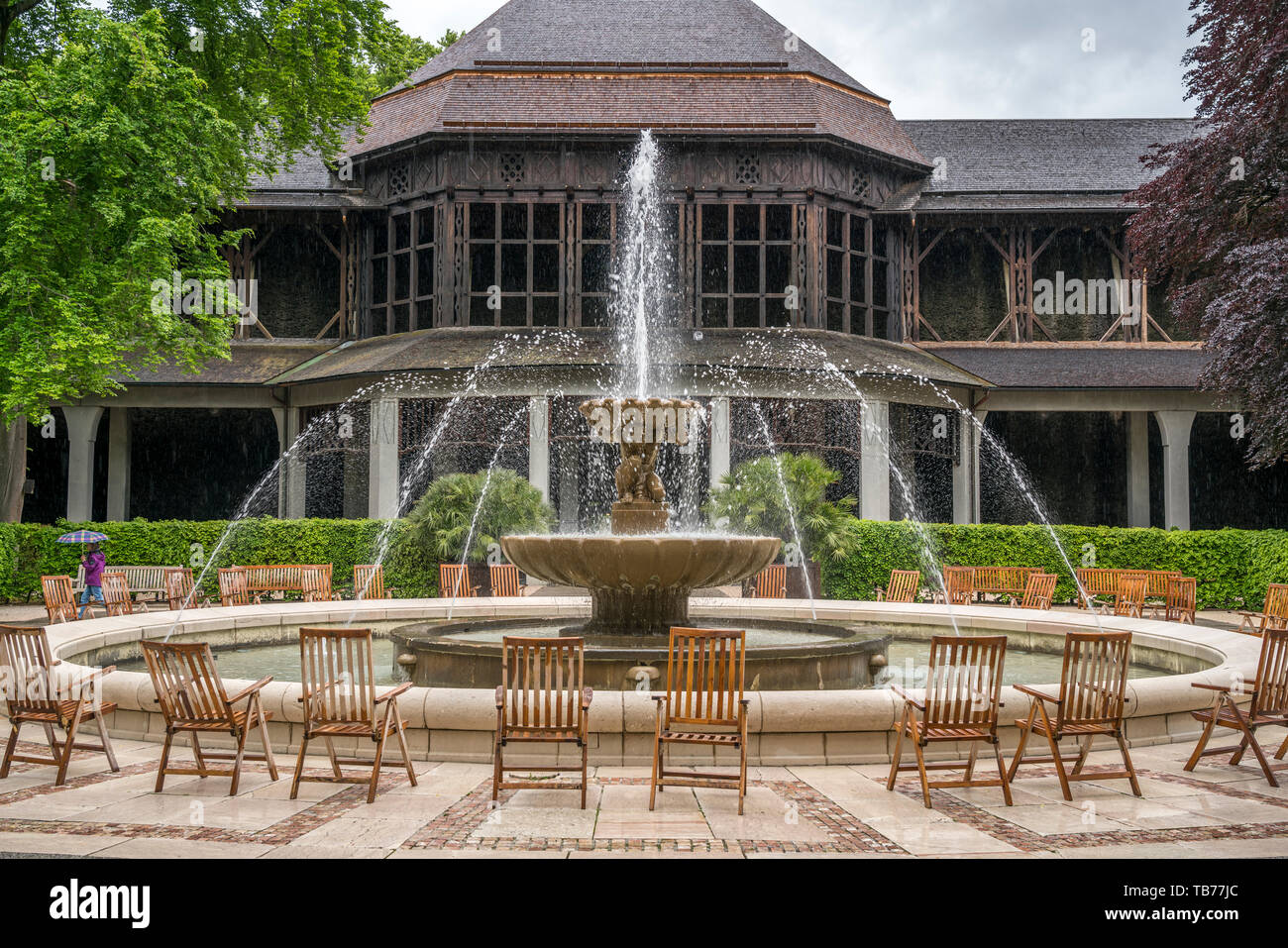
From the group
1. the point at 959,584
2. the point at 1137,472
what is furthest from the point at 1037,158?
the point at 959,584

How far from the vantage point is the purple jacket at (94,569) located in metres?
17.7

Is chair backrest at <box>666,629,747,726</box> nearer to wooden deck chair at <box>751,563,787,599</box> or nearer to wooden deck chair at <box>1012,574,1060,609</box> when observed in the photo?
wooden deck chair at <box>1012,574,1060,609</box>

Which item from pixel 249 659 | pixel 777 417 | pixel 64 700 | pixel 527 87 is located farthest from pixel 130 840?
pixel 527 87

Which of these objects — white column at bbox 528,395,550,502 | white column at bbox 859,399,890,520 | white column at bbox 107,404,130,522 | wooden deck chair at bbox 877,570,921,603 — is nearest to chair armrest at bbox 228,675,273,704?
wooden deck chair at bbox 877,570,921,603

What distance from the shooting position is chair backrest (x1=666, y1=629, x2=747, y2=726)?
676 cm

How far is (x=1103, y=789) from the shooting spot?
700cm

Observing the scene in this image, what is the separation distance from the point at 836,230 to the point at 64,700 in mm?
22677

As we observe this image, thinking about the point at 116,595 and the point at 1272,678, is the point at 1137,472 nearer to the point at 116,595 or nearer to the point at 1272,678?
the point at 1272,678

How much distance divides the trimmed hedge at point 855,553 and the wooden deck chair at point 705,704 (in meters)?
12.9

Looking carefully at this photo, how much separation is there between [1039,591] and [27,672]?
40.0ft

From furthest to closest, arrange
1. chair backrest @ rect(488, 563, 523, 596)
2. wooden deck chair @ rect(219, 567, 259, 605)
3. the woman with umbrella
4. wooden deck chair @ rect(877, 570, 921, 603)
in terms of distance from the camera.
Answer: the woman with umbrella, chair backrest @ rect(488, 563, 523, 596), wooden deck chair @ rect(877, 570, 921, 603), wooden deck chair @ rect(219, 567, 259, 605)

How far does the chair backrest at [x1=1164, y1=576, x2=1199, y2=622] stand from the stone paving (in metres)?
7.72

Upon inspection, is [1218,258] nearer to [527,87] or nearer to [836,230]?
[836,230]

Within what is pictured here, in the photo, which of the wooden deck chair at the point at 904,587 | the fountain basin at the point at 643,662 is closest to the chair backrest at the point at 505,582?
the wooden deck chair at the point at 904,587
